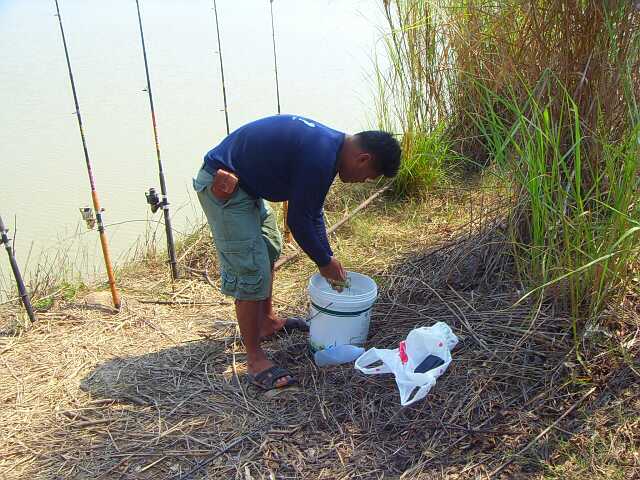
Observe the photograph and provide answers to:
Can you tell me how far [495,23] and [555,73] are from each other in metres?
0.44

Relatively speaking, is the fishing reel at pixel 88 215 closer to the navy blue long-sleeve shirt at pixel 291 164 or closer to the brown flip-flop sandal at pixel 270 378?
the navy blue long-sleeve shirt at pixel 291 164

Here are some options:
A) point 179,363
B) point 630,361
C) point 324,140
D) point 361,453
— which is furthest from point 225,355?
point 630,361

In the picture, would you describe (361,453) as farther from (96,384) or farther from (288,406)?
(96,384)

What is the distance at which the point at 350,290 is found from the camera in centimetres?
254

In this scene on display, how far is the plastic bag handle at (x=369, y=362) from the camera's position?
7.22 feet

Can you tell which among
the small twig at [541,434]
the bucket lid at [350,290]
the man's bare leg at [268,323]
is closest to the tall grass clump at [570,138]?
the small twig at [541,434]

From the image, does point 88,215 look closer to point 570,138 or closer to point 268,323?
point 268,323

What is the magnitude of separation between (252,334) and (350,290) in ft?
1.63

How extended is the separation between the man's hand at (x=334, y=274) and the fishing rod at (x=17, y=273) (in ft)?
5.26

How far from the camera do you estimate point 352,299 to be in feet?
7.61

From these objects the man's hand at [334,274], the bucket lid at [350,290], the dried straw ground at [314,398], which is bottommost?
the dried straw ground at [314,398]

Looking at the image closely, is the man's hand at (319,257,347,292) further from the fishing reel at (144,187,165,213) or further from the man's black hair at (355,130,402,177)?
the fishing reel at (144,187,165,213)

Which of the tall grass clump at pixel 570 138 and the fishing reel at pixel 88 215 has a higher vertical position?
the tall grass clump at pixel 570 138

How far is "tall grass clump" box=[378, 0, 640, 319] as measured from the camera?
2008mm
